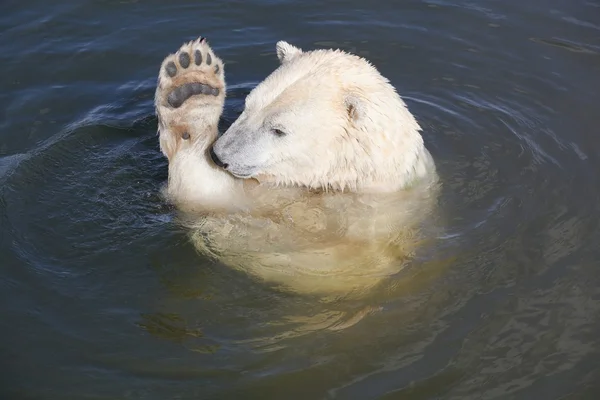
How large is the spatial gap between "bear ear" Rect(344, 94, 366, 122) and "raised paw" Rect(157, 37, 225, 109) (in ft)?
3.16

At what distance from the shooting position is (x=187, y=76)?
4.91 meters

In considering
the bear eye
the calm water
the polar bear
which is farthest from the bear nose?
the calm water

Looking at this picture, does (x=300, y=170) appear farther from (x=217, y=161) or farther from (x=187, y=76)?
(x=187, y=76)

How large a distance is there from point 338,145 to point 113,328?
1720 millimetres

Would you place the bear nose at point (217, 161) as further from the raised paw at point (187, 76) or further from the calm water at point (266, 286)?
the calm water at point (266, 286)

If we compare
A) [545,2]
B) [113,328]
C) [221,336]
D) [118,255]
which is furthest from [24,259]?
[545,2]

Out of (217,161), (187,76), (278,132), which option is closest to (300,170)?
(278,132)

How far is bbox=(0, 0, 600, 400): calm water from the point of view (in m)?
4.11

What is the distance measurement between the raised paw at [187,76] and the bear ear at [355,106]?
964 millimetres

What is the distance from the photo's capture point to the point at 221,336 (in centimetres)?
434

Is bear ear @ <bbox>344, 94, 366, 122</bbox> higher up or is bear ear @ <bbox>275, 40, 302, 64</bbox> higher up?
bear ear @ <bbox>275, 40, 302, 64</bbox>

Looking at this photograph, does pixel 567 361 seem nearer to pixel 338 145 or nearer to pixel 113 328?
pixel 338 145

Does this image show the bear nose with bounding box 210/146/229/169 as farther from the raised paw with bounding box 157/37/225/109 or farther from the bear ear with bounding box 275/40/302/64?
the bear ear with bounding box 275/40/302/64

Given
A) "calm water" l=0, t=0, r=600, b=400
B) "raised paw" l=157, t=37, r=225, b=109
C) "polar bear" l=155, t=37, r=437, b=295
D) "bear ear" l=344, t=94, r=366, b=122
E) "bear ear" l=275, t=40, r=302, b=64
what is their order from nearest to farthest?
"calm water" l=0, t=0, r=600, b=400, "bear ear" l=344, t=94, r=366, b=122, "polar bear" l=155, t=37, r=437, b=295, "raised paw" l=157, t=37, r=225, b=109, "bear ear" l=275, t=40, r=302, b=64
